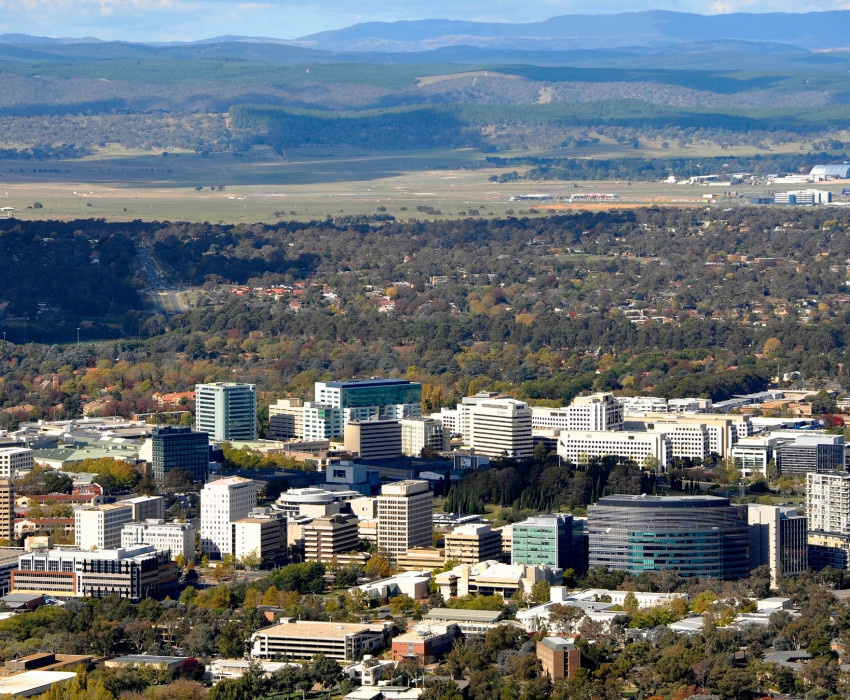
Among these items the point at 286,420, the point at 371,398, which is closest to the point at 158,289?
the point at 286,420

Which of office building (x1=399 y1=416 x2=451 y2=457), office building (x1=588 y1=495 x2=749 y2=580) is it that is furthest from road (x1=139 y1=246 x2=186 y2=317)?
office building (x1=588 y1=495 x2=749 y2=580)

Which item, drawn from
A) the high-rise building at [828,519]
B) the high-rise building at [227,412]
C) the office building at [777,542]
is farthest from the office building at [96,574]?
the high-rise building at [227,412]

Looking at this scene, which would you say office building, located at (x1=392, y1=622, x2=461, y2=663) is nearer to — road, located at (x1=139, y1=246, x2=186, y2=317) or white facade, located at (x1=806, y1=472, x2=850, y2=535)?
white facade, located at (x1=806, y1=472, x2=850, y2=535)

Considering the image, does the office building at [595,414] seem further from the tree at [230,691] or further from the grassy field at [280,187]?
the grassy field at [280,187]

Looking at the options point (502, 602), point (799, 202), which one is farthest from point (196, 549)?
point (799, 202)

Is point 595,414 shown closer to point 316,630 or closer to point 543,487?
point 543,487

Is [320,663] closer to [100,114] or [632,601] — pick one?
[632,601]
